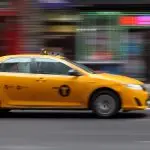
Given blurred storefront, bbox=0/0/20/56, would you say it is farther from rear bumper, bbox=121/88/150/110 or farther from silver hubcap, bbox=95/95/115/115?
rear bumper, bbox=121/88/150/110

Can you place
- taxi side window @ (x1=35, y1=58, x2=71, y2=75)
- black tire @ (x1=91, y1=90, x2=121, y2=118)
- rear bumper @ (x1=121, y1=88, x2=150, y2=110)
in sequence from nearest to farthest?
rear bumper @ (x1=121, y1=88, x2=150, y2=110), black tire @ (x1=91, y1=90, x2=121, y2=118), taxi side window @ (x1=35, y1=58, x2=71, y2=75)

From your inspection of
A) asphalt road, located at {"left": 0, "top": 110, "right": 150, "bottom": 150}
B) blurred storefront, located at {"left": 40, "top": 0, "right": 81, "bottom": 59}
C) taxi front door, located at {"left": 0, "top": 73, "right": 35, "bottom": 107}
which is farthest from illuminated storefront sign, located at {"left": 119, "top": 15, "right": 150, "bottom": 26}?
taxi front door, located at {"left": 0, "top": 73, "right": 35, "bottom": 107}

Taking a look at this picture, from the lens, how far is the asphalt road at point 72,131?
9.20 m

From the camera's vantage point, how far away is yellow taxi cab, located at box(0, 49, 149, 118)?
1283 cm

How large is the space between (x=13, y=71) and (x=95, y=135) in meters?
3.40

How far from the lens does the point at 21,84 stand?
12.9 m

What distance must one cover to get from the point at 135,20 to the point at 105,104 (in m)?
7.33

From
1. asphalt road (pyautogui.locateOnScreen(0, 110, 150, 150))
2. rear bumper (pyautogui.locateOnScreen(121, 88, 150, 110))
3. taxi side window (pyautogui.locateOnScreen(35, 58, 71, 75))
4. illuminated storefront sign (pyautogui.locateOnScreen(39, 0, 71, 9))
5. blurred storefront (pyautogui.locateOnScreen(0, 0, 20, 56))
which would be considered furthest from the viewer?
blurred storefront (pyautogui.locateOnScreen(0, 0, 20, 56))

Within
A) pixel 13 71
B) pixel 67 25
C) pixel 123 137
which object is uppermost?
pixel 67 25

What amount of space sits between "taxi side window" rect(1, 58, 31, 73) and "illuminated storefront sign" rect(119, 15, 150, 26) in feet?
23.7

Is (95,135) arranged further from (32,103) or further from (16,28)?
(16,28)

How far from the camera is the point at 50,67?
515 inches

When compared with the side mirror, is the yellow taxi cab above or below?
below

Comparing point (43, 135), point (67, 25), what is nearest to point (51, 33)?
point (67, 25)
